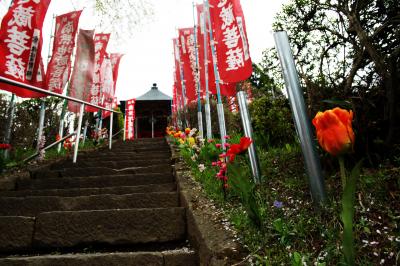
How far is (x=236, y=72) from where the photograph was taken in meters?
3.76

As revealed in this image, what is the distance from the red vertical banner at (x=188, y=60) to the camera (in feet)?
28.5

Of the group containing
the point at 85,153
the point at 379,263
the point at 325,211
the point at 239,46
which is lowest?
the point at 379,263

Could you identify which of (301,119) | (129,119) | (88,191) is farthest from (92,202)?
(129,119)

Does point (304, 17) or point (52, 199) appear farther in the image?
point (304, 17)

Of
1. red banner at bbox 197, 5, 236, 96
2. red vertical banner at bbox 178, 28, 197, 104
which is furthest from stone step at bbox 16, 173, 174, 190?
Answer: red vertical banner at bbox 178, 28, 197, 104

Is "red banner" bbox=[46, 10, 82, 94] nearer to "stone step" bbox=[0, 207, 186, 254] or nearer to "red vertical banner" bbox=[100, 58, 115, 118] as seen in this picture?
"red vertical banner" bbox=[100, 58, 115, 118]

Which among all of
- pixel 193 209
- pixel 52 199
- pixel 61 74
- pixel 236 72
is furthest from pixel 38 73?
pixel 193 209

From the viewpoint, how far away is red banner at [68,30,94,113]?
238 inches

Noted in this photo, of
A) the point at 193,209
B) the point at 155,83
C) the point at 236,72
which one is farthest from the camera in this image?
the point at 155,83

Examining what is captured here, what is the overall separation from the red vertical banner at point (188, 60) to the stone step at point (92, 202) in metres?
6.21

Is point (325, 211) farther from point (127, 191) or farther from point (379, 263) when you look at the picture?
point (127, 191)

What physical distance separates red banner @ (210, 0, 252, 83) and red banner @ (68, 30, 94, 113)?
11.3 ft

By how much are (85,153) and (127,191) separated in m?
3.70

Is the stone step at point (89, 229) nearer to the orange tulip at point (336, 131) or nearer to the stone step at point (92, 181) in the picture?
the stone step at point (92, 181)
